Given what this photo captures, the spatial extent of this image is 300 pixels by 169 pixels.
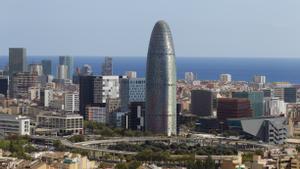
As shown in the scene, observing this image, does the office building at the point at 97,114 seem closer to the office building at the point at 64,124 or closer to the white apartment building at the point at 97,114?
the white apartment building at the point at 97,114

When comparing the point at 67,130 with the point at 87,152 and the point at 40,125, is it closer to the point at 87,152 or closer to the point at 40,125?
the point at 40,125

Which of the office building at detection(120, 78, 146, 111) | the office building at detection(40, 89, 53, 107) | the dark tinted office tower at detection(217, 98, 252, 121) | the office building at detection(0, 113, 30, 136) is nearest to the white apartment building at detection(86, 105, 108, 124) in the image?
the office building at detection(120, 78, 146, 111)

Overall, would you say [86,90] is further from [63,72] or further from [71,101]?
[63,72]

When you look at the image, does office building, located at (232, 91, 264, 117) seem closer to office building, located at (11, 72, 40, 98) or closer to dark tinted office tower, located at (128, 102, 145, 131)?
dark tinted office tower, located at (128, 102, 145, 131)

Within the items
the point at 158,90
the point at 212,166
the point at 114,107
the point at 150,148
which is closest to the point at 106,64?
the point at 114,107

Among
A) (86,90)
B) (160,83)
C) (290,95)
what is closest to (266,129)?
(160,83)
